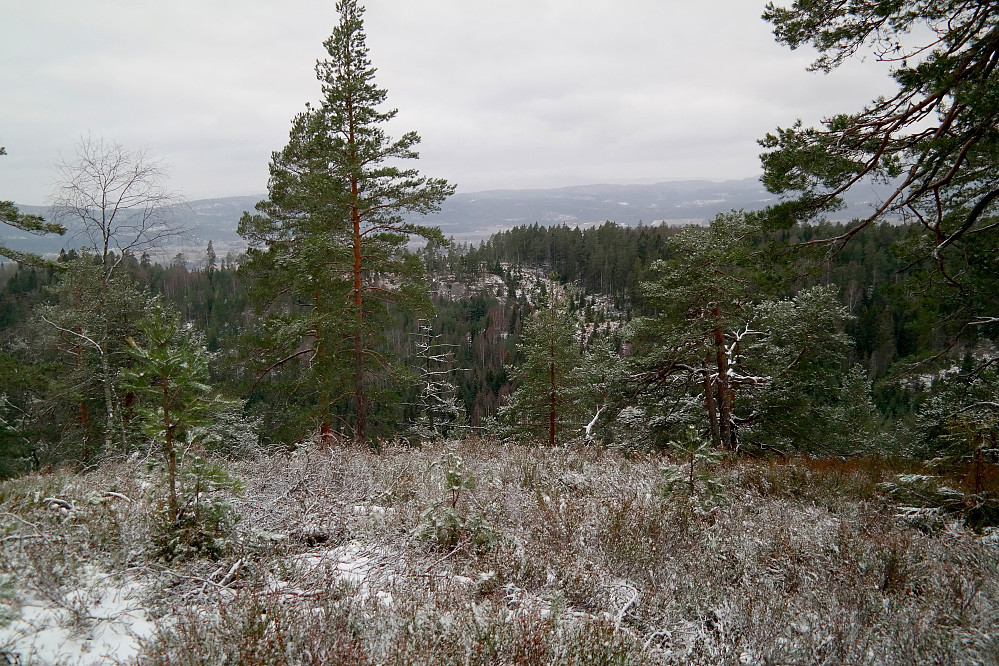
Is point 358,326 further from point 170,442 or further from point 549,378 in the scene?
point 549,378

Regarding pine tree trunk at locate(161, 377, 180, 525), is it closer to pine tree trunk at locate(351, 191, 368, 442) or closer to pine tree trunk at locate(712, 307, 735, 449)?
pine tree trunk at locate(351, 191, 368, 442)

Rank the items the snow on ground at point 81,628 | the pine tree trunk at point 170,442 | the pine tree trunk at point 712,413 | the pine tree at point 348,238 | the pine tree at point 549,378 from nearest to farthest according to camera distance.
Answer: the snow on ground at point 81,628 → the pine tree trunk at point 170,442 → the pine tree at point 348,238 → the pine tree trunk at point 712,413 → the pine tree at point 549,378

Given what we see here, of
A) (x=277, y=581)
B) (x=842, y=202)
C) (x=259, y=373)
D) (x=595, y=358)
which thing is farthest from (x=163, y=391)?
(x=595, y=358)

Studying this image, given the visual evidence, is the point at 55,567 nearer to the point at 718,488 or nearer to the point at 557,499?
the point at 557,499

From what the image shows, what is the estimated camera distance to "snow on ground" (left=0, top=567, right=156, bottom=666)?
247 centimetres

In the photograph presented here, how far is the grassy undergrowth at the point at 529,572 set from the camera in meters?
2.56

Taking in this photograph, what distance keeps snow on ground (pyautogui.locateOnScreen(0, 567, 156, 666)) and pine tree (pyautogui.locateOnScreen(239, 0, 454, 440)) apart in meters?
8.18

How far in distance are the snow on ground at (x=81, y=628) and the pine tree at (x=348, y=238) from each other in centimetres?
818

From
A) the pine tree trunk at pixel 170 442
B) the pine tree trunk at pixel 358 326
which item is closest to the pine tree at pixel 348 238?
the pine tree trunk at pixel 358 326

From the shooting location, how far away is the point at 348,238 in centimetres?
1134

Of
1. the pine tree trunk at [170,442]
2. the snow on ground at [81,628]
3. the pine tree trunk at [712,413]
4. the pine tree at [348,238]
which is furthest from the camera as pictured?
the pine tree trunk at [712,413]

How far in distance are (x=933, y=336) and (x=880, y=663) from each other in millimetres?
6577

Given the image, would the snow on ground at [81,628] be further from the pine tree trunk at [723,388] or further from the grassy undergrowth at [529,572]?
the pine tree trunk at [723,388]

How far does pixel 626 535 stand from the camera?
3865 mm
